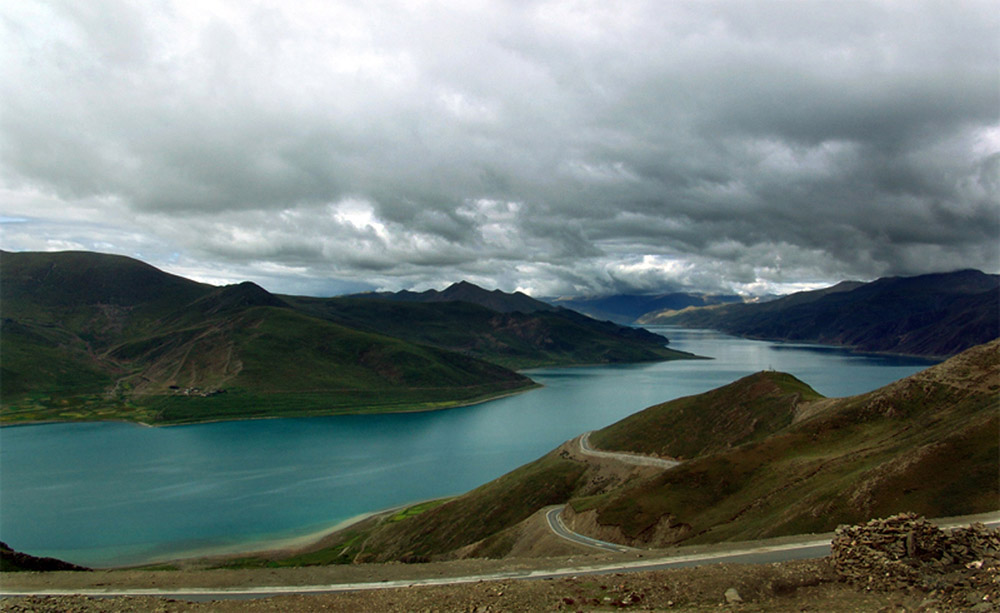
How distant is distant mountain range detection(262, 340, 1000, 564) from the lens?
51531mm

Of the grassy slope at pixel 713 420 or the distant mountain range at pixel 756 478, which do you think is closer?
the distant mountain range at pixel 756 478

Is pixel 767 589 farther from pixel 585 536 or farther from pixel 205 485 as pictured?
pixel 205 485

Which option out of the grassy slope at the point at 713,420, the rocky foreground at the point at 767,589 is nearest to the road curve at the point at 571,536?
the rocky foreground at the point at 767,589

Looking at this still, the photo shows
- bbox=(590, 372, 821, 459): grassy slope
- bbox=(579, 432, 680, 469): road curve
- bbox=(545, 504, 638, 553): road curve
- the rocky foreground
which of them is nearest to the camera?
the rocky foreground

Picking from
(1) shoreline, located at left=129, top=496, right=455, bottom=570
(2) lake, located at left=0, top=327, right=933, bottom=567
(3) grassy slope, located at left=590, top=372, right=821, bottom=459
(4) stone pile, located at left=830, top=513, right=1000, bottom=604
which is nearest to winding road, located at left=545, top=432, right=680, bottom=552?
(3) grassy slope, located at left=590, top=372, right=821, bottom=459

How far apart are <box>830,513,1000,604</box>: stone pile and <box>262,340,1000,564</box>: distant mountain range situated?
2257cm

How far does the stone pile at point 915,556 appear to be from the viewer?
25.2 m

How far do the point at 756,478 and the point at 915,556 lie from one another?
1900 inches

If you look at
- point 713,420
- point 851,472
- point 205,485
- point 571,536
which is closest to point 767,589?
point 851,472

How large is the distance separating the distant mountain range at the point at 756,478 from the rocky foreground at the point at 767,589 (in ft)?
75.5

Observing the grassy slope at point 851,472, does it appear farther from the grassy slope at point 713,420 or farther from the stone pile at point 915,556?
the stone pile at point 915,556

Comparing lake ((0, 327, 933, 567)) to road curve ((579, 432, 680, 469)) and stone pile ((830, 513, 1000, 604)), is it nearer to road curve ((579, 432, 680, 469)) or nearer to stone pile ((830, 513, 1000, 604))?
road curve ((579, 432, 680, 469))

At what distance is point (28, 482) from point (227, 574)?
5612 inches

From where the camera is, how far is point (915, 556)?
27.1 meters
